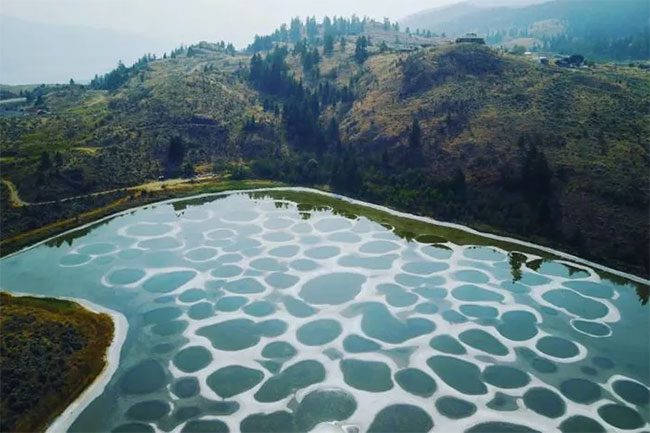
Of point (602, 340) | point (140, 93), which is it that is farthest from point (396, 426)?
point (140, 93)

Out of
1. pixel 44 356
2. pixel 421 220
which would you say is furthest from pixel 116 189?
pixel 421 220

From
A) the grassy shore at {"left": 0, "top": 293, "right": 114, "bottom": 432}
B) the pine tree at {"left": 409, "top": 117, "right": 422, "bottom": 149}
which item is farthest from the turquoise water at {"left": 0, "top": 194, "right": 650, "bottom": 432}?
the pine tree at {"left": 409, "top": 117, "right": 422, "bottom": 149}

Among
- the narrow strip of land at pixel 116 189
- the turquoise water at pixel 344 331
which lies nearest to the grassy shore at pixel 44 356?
the turquoise water at pixel 344 331

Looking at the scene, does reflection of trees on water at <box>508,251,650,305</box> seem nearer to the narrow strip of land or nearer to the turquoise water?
the turquoise water

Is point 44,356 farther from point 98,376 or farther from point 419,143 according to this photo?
point 419,143

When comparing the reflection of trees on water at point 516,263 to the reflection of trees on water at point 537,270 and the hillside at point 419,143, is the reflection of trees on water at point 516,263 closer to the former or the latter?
the reflection of trees on water at point 537,270

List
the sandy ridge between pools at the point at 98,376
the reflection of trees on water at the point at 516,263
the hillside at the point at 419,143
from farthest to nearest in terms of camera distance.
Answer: the hillside at the point at 419,143, the reflection of trees on water at the point at 516,263, the sandy ridge between pools at the point at 98,376
